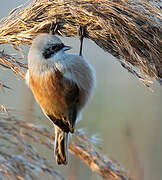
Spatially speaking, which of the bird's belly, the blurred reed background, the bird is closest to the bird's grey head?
the bird

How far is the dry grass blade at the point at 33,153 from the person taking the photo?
1925 millimetres

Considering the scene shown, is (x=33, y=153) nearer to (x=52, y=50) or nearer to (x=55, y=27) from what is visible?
(x=52, y=50)


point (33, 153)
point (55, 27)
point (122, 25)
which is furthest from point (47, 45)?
point (33, 153)

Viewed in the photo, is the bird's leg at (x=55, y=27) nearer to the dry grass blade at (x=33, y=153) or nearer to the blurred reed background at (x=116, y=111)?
the dry grass blade at (x=33, y=153)

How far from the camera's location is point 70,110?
2.23 metres

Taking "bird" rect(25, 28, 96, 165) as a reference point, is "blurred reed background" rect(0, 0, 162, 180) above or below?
below

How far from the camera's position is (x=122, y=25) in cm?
155

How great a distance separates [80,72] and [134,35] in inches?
26.0

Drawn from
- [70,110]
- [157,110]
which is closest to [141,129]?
[157,110]

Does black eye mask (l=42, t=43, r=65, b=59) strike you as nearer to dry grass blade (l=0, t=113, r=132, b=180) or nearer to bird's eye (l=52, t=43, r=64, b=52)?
bird's eye (l=52, t=43, r=64, b=52)

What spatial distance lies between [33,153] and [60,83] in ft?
1.56

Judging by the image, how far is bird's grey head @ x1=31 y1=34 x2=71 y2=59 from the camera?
5.79ft

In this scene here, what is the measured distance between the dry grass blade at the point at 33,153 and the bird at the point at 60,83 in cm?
12

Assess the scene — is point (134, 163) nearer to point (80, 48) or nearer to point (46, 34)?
point (80, 48)
